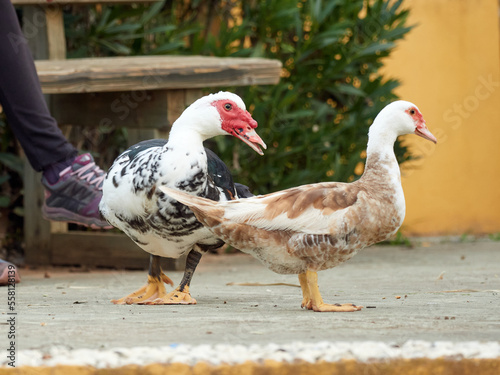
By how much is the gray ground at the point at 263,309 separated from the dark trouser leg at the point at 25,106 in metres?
0.73

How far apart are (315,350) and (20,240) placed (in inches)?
182

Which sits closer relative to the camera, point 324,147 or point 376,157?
point 376,157

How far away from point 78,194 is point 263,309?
157 centimetres

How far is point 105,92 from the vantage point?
5.45m

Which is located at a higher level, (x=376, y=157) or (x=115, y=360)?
(x=376, y=157)

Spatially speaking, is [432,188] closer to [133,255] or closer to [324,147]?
[324,147]

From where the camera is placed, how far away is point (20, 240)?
6.44 meters

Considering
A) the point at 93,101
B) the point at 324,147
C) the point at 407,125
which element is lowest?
the point at 324,147

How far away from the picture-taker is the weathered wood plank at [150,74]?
15.9 feet

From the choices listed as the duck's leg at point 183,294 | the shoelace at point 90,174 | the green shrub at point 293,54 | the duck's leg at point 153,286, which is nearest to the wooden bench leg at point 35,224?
the green shrub at point 293,54

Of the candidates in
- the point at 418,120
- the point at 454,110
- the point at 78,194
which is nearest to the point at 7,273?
the point at 78,194

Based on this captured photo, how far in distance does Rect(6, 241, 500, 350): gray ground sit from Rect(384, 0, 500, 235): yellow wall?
2.77 meters

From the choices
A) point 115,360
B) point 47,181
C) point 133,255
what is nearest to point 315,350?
point 115,360

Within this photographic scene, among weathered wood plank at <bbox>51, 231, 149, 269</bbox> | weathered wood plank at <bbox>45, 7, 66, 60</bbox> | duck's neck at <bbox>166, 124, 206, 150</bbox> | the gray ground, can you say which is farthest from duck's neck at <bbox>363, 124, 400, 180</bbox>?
weathered wood plank at <bbox>45, 7, 66, 60</bbox>
